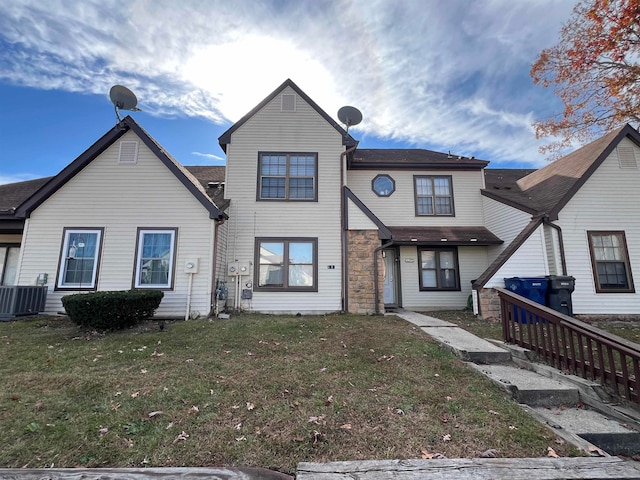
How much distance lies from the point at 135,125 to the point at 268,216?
504cm

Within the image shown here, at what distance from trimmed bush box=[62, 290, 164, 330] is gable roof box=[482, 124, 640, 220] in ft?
42.3

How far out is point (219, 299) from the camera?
374 inches

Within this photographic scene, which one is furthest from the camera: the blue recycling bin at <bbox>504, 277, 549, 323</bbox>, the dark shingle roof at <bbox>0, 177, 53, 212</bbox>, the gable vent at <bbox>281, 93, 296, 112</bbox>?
the gable vent at <bbox>281, 93, 296, 112</bbox>

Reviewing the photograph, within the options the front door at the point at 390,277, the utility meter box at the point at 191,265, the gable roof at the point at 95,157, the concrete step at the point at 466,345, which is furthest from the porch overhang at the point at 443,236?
the utility meter box at the point at 191,265

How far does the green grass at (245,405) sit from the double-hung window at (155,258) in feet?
9.59

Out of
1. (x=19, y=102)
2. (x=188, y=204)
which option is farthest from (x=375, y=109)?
(x=19, y=102)

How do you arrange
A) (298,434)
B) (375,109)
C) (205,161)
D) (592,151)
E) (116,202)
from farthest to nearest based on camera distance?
(205,161), (375,109), (592,151), (116,202), (298,434)

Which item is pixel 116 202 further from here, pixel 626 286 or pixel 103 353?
pixel 626 286

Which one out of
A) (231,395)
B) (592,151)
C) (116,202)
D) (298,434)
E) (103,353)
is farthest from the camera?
(592,151)

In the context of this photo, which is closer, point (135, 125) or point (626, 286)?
point (135, 125)

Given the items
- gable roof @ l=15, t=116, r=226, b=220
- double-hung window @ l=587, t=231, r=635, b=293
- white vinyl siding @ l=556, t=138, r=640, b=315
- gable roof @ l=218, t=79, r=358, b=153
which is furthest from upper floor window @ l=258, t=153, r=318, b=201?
double-hung window @ l=587, t=231, r=635, b=293

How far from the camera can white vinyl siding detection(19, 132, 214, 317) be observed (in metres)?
8.90

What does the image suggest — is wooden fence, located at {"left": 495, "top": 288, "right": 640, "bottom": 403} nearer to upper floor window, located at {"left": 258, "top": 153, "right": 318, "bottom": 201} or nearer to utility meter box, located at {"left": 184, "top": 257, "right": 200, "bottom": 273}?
upper floor window, located at {"left": 258, "top": 153, "right": 318, "bottom": 201}

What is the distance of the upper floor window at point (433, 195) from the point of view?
12602mm
